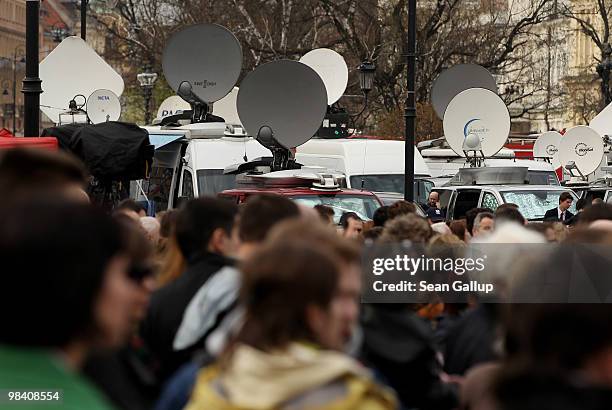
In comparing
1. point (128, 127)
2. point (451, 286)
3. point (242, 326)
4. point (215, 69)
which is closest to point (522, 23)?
point (215, 69)

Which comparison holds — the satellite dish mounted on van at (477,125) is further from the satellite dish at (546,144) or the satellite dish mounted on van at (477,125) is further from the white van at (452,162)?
the satellite dish at (546,144)

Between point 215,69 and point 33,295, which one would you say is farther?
point 215,69

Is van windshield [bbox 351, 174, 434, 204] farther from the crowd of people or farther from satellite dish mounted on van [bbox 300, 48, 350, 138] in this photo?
the crowd of people

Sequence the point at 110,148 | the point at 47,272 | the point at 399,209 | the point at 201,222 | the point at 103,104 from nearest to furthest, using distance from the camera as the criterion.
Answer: the point at 47,272, the point at 201,222, the point at 399,209, the point at 110,148, the point at 103,104

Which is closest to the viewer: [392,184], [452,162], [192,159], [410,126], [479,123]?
Answer: [192,159]

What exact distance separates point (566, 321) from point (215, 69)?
20114 millimetres

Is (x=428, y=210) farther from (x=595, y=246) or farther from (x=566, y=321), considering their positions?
(x=566, y=321)

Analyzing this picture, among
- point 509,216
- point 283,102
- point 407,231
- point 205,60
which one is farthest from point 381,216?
point 205,60

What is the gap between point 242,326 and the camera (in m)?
3.47

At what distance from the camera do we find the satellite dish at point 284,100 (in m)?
19.6

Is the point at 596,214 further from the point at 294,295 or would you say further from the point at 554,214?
the point at 554,214

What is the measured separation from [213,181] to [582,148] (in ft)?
32.2

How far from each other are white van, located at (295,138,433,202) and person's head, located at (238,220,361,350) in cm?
1946

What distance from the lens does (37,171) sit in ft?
12.1
